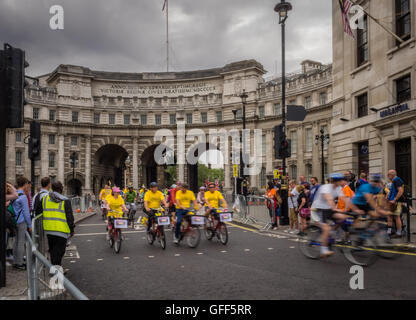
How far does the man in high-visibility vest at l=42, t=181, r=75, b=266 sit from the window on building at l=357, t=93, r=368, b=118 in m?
18.9

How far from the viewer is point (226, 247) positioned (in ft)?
38.0

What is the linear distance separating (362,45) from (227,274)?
1911cm

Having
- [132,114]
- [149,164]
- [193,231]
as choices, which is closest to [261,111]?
[132,114]

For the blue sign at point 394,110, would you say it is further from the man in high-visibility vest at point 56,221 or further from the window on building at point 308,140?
the window on building at point 308,140

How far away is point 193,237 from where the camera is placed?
11.7 metres

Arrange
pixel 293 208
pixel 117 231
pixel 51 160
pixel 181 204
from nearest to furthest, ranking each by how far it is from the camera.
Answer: pixel 117 231 < pixel 181 204 < pixel 293 208 < pixel 51 160

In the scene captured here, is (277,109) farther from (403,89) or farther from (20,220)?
(20,220)

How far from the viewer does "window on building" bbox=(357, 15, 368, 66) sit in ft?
72.9

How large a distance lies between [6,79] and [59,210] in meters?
2.64

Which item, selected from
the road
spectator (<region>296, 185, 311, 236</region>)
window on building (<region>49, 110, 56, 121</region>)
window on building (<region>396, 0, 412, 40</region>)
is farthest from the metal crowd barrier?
window on building (<region>49, 110, 56, 121</region>)

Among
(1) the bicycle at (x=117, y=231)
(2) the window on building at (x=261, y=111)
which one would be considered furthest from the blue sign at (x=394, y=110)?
(2) the window on building at (x=261, y=111)
